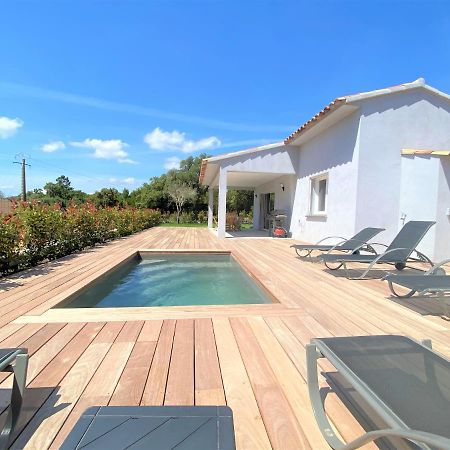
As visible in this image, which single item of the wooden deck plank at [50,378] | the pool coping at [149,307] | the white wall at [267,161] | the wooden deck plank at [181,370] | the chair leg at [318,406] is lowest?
the pool coping at [149,307]

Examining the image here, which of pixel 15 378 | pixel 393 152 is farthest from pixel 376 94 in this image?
pixel 15 378

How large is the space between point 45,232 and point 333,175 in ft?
25.5

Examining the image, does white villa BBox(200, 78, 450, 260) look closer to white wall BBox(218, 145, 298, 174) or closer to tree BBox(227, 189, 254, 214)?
white wall BBox(218, 145, 298, 174)

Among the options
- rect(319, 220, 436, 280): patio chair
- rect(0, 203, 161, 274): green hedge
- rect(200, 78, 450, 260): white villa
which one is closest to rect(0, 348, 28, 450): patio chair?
rect(0, 203, 161, 274): green hedge

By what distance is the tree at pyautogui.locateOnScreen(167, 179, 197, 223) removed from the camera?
95.8 ft

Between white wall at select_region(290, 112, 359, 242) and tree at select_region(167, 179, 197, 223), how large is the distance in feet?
61.1

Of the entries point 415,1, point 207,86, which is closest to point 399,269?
point 415,1

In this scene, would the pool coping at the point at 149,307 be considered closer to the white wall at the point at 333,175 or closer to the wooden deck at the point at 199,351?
the wooden deck at the point at 199,351

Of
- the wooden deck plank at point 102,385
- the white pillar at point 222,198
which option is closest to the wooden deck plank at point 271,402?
the wooden deck plank at point 102,385

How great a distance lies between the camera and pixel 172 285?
253 inches

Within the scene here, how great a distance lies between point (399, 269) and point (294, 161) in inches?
289

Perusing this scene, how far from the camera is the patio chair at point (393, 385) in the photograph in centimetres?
112

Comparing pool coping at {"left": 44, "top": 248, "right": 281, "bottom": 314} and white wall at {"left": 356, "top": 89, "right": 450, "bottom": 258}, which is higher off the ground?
white wall at {"left": 356, "top": 89, "right": 450, "bottom": 258}

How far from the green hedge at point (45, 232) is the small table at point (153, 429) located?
4.73 m
